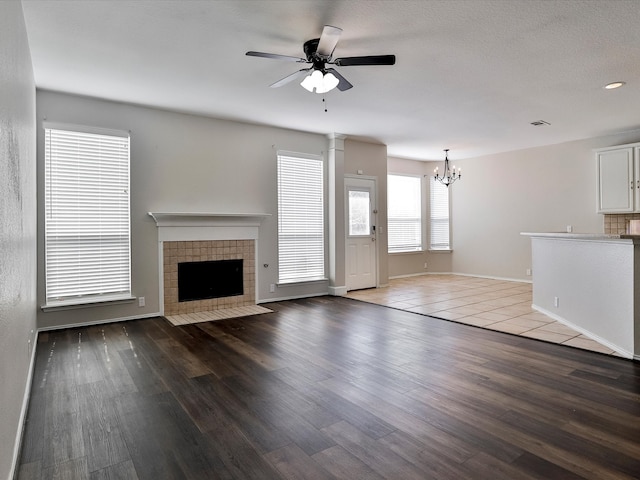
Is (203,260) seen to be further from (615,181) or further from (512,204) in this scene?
(615,181)

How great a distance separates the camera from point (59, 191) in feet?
14.8

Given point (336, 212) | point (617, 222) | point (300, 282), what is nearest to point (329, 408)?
→ point (300, 282)

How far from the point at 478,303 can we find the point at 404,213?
12.1ft

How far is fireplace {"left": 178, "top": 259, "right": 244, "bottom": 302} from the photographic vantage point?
17.8ft

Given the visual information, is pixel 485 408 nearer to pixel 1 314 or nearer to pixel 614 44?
pixel 1 314

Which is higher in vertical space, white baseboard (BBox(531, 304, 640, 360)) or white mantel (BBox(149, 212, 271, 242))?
white mantel (BBox(149, 212, 271, 242))

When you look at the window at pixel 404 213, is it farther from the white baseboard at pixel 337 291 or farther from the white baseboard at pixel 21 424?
the white baseboard at pixel 21 424

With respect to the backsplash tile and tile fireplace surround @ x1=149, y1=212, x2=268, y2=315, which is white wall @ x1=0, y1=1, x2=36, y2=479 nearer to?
tile fireplace surround @ x1=149, y1=212, x2=268, y2=315

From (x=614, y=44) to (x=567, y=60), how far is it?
1.23 ft

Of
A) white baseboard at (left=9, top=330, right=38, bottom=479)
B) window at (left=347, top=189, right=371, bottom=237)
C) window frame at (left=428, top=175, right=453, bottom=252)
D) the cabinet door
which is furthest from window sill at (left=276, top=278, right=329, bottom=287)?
the cabinet door

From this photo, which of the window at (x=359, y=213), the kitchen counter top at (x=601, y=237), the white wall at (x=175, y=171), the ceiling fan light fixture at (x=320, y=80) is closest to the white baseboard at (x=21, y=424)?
the white wall at (x=175, y=171)

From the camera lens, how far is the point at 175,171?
17.5 feet

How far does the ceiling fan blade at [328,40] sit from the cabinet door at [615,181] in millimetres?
5898

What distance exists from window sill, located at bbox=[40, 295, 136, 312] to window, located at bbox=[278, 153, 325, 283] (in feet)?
7.69
